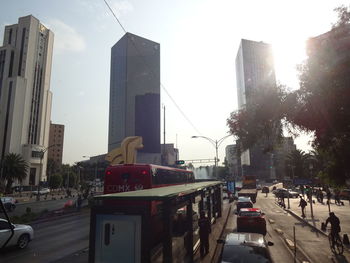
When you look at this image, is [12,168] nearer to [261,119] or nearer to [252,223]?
[252,223]

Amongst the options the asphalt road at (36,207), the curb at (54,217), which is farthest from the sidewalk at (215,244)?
the asphalt road at (36,207)

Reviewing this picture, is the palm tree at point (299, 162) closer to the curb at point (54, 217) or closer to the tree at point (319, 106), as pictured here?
the curb at point (54, 217)

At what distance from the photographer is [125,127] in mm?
141000

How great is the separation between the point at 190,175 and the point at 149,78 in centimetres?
11530

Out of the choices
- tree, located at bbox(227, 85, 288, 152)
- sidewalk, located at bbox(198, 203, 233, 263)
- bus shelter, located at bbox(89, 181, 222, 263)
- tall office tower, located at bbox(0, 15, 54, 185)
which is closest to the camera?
bus shelter, located at bbox(89, 181, 222, 263)

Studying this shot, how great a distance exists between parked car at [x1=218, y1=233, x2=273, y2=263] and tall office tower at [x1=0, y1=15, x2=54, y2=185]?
80.4 m

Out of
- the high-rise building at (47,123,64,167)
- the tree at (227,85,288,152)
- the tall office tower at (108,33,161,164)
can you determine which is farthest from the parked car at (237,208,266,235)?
the high-rise building at (47,123,64,167)

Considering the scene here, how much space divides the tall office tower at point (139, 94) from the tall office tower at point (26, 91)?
44.9 m

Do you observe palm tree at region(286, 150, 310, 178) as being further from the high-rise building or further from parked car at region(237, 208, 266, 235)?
the high-rise building

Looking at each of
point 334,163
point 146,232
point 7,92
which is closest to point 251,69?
point 7,92

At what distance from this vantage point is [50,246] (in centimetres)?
1452

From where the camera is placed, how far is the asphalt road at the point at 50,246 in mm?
12164

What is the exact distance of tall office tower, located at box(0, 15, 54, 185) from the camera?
82.3m

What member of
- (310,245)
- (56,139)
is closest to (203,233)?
(310,245)
